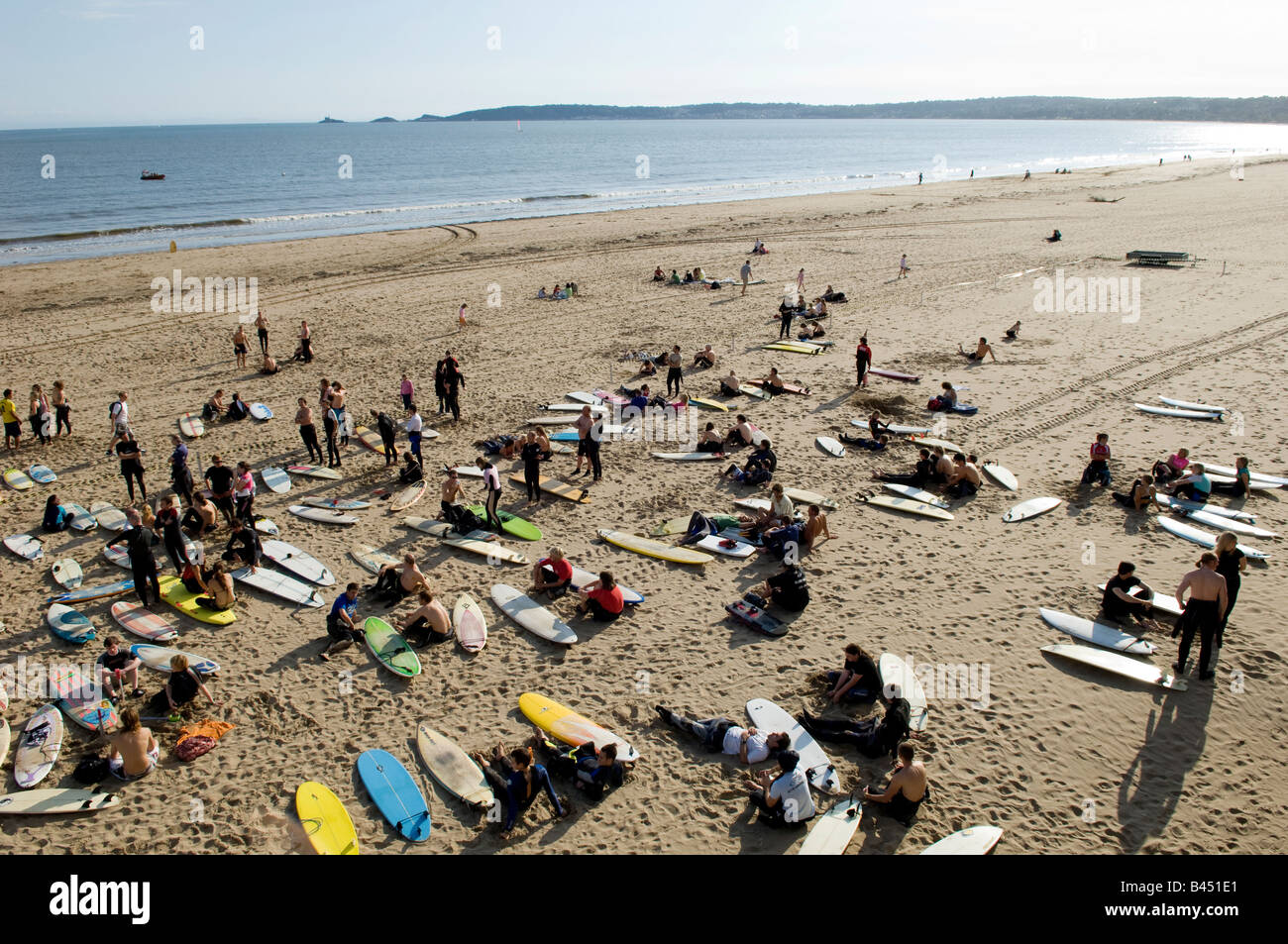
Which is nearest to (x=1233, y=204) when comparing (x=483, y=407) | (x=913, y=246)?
(x=913, y=246)

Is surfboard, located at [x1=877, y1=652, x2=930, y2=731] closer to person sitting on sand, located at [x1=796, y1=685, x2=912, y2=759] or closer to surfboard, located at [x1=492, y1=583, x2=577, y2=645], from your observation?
person sitting on sand, located at [x1=796, y1=685, x2=912, y2=759]

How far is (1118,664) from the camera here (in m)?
9.07

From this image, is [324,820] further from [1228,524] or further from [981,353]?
[981,353]

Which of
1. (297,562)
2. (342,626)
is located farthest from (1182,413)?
(297,562)

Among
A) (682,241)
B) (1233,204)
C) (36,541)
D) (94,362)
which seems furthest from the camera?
(1233,204)

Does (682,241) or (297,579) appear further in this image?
(682,241)

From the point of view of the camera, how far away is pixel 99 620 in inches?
410

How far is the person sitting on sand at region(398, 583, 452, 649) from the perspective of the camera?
984 centimetres

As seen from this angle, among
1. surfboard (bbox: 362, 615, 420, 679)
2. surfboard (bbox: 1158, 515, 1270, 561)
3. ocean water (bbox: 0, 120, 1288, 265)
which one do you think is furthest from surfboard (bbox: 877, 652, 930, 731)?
ocean water (bbox: 0, 120, 1288, 265)

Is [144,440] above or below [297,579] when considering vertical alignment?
above

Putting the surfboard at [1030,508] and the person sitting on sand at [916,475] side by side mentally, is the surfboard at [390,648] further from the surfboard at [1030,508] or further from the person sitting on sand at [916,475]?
the surfboard at [1030,508]

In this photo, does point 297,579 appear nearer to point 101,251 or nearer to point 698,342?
point 698,342

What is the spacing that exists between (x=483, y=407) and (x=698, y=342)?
7.61m
